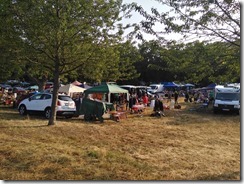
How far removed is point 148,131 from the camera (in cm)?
1384

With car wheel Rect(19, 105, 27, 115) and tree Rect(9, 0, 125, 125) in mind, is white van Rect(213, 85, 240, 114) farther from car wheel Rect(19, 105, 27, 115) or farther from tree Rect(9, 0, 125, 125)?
car wheel Rect(19, 105, 27, 115)

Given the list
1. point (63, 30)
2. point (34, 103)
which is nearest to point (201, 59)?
point (63, 30)

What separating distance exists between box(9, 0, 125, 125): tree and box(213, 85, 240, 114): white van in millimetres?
13159

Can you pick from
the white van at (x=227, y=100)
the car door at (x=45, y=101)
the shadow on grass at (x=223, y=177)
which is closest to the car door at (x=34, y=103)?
the car door at (x=45, y=101)

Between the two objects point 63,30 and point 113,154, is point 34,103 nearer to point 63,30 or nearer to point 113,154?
point 63,30

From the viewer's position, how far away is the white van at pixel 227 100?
23125 millimetres

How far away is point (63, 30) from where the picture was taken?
1201 centimetres

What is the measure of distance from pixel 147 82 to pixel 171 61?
7142 centimetres

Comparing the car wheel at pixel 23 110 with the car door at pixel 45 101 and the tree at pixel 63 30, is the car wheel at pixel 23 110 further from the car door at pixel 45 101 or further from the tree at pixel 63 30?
the tree at pixel 63 30

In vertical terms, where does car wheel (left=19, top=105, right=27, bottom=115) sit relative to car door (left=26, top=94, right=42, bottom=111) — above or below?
below

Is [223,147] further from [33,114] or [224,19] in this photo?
[33,114]

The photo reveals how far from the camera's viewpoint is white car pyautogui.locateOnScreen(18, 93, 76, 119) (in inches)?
697

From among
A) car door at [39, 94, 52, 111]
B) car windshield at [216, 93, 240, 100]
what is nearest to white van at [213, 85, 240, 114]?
car windshield at [216, 93, 240, 100]

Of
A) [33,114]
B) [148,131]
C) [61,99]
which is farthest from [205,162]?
[33,114]
